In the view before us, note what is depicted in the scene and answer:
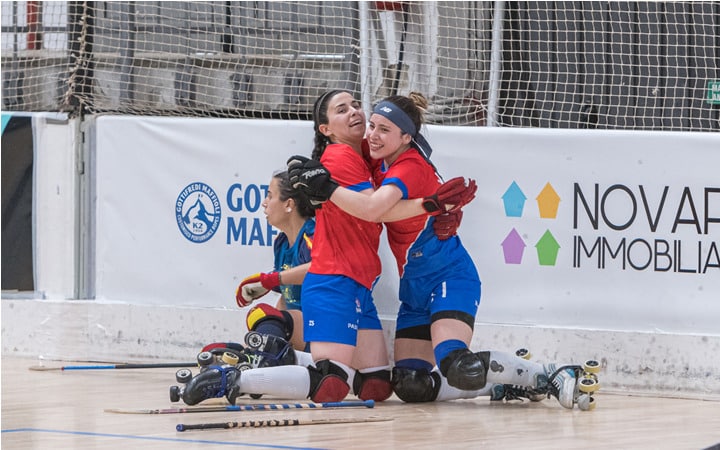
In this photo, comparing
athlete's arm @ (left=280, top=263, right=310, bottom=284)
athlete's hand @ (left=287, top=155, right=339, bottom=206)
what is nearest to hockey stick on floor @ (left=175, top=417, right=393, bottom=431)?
athlete's hand @ (left=287, top=155, right=339, bottom=206)

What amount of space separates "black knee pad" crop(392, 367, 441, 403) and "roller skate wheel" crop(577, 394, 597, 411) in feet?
2.37

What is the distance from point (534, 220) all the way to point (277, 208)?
1433 millimetres

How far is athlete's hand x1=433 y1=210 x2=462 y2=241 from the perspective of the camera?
21.4 ft

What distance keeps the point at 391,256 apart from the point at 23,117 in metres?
2.79

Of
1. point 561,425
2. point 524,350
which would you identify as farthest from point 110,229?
point 561,425

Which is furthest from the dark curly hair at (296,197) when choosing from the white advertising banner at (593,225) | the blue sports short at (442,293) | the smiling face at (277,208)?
the white advertising banner at (593,225)

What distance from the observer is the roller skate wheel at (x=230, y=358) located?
658 cm

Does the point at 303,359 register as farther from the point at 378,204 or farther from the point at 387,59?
the point at 387,59

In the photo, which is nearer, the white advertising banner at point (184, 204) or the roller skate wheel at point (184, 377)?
the roller skate wheel at point (184, 377)

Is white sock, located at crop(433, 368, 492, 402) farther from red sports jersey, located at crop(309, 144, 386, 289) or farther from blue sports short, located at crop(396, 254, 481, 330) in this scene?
red sports jersey, located at crop(309, 144, 386, 289)

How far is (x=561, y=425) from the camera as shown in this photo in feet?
19.0

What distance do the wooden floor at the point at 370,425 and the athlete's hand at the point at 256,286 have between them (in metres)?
0.64

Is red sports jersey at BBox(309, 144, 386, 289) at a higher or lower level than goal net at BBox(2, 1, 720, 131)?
lower

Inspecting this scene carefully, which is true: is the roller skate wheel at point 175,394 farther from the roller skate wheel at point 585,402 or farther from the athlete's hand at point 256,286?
the roller skate wheel at point 585,402
